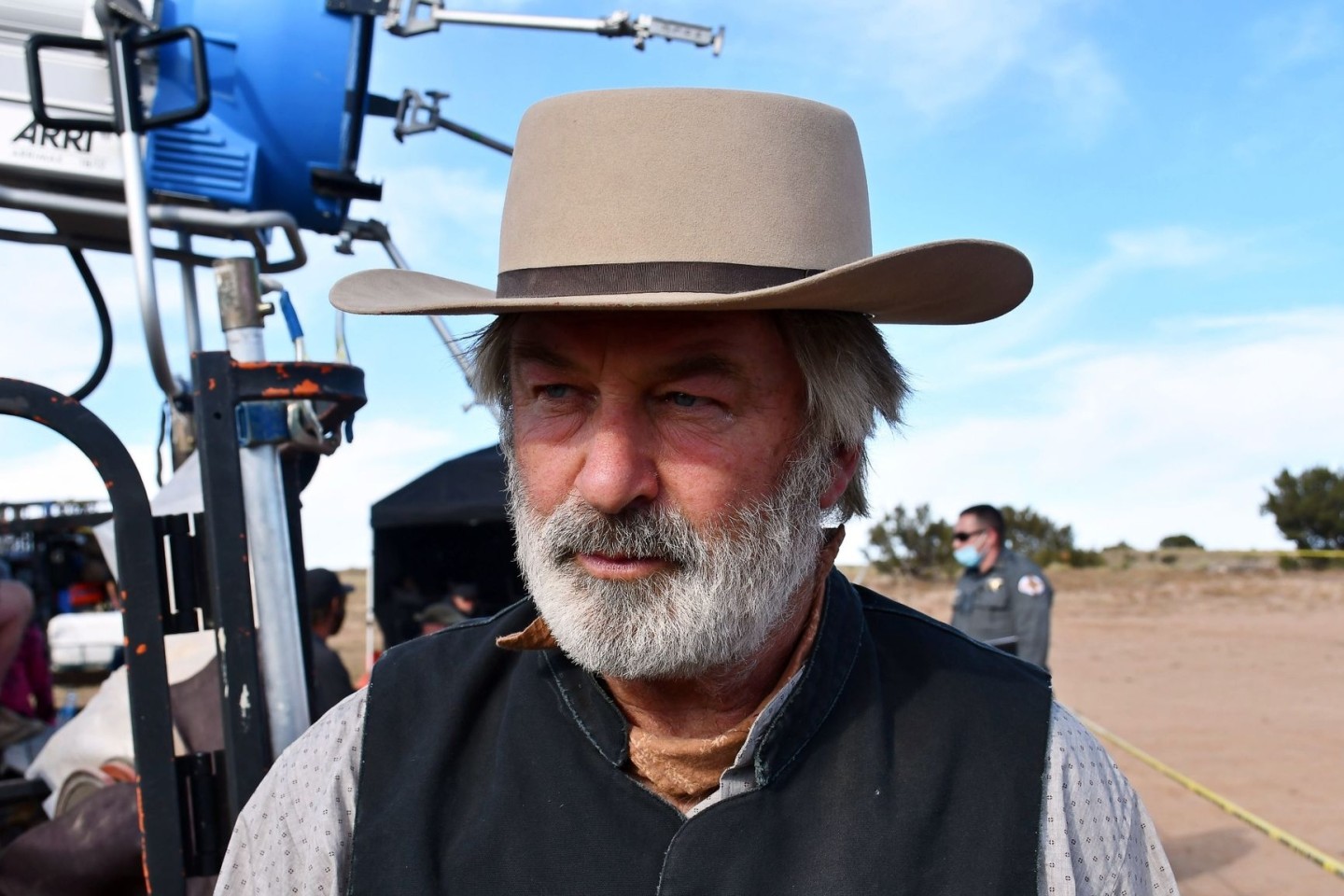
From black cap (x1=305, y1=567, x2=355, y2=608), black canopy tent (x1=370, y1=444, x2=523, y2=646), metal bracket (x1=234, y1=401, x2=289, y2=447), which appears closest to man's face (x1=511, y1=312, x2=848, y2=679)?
metal bracket (x1=234, y1=401, x2=289, y2=447)

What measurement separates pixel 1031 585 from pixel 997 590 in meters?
0.25

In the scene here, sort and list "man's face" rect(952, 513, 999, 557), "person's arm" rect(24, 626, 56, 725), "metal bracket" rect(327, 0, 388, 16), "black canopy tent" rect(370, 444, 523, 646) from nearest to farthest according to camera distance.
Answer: "metal bracket" rect(327, 0, 388, 16)
"person's arm" rect(24, 626, 56, 725)
"man's face" rect(952, 513, 999, 557)
"black canopy tent" rect(370, 444, 523, 646)

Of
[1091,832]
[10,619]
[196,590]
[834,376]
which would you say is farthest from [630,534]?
[10,619]

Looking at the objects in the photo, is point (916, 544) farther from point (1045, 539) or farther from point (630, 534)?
point (630, 534)

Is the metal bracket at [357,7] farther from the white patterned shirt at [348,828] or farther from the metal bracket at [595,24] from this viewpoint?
the white patterned shirt at [348,828]

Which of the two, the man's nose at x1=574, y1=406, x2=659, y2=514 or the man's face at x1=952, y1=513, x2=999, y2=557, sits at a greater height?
the man's nose at x1=574, y1=406, x2=659, y2=514

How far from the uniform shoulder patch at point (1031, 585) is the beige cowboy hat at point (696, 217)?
5633 millimetres

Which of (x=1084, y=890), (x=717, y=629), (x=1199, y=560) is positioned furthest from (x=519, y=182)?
(x=1199, y=560)

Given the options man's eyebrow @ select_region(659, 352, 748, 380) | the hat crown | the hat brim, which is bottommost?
man's eyebrow @ select_region(659, 352, 748, 380)

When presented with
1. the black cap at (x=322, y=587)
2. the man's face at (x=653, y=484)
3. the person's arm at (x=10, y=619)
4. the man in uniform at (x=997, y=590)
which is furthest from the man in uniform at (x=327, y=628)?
the man in uniform at (x=997, y=590)

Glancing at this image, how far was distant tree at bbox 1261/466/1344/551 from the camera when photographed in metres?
33.8

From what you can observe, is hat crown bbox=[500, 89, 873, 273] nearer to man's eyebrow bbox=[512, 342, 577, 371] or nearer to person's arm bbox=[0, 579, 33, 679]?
man's eyebrow bbox=[512, 342, 577, 371]

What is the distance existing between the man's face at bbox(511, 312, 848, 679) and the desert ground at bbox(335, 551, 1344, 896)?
5166mm

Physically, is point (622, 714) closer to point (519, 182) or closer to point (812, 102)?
point (519, 182)
